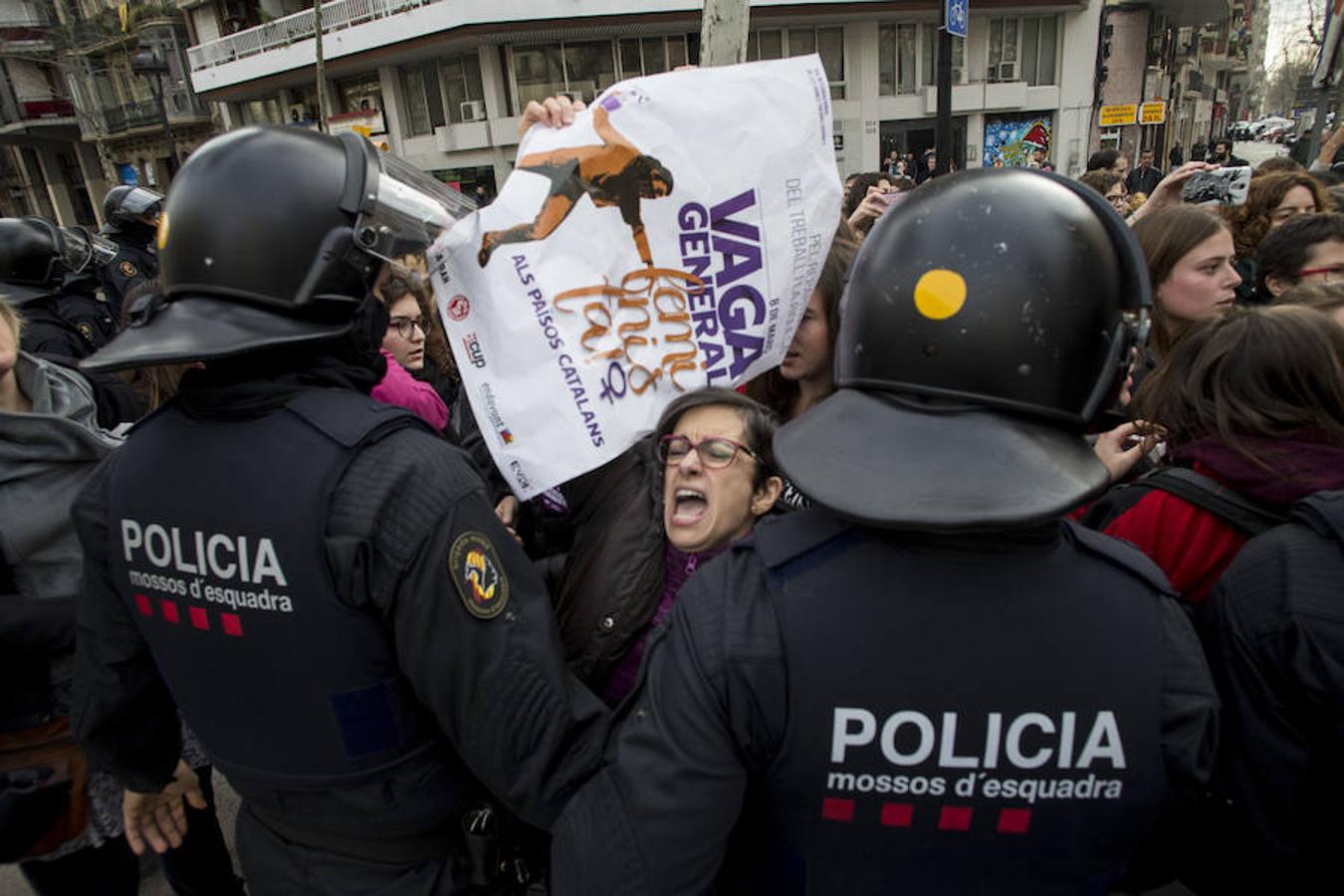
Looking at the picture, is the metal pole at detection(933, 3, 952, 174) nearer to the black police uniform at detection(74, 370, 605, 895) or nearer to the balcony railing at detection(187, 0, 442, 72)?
the black police uniform at detection(74, 370, 605, 895)

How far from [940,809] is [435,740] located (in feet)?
3.01

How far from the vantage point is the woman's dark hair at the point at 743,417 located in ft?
5.73

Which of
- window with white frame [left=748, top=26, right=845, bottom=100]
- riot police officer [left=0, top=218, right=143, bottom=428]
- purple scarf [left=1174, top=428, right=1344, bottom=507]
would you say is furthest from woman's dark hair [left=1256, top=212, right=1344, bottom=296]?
window with white frame [left=748, top=26, right=845, bottom=100]

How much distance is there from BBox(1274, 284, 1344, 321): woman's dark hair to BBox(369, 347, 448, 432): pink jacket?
2488mm

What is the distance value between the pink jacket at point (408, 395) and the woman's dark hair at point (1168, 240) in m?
A: 2.60

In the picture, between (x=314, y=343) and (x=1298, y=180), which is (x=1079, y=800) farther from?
(x=1298, y=180)

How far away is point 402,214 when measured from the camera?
59.2 inches

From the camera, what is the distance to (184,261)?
→ 134cm

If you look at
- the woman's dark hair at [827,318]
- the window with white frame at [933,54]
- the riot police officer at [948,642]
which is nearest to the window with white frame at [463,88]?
the window with white frame at [933,54]

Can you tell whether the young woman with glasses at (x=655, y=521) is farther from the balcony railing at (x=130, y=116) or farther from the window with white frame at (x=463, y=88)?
the balcony railing at (x=130, y=116)

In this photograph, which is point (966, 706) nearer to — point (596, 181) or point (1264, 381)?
point (1264, 381)

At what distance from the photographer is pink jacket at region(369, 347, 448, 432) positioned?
2.49 m

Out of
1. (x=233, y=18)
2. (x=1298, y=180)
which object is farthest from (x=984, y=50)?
(x=233, y=18)

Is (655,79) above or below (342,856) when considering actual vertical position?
above
